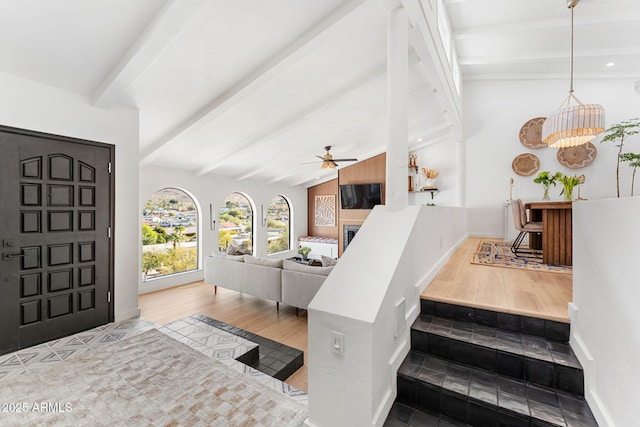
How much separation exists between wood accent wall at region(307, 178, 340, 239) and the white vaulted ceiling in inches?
143

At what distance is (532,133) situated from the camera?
560cm

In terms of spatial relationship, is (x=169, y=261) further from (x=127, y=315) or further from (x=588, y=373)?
(x=588, y=373)

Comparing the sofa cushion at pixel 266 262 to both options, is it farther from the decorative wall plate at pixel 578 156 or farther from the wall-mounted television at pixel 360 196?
the decorative wall plate at pixel 578 156

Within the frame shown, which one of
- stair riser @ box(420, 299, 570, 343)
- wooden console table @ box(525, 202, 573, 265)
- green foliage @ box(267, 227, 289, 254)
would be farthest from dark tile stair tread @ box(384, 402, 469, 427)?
green foliage @ box(267, 227, 289, 254)

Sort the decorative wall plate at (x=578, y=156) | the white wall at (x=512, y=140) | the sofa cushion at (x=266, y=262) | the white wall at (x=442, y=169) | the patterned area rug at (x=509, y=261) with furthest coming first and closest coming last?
the white wall at (x=442, y=169), the decorative wall plate at (x=578, y=156), the white wall at (x=512, y=140), the sofa cushion at (x=266, y=262), the patterned area rug at (x=509, y=261)

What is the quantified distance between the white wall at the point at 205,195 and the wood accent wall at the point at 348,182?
786 millimetres

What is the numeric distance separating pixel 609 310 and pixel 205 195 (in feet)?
21.9

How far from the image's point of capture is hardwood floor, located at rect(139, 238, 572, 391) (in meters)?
2.04

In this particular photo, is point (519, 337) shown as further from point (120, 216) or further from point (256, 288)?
point (120, 216)

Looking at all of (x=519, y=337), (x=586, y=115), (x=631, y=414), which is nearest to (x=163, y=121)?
(x=519, y=337)

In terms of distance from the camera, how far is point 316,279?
151 inches

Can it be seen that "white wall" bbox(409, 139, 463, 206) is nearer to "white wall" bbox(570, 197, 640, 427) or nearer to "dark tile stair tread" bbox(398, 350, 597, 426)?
"white wall" bbox(570, 197, 640, 427)

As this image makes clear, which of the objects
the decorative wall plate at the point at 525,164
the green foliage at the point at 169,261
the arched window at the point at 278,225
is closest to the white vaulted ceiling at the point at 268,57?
the decorative wall plate at the point at 525,164

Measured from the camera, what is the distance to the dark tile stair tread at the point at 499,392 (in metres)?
1.36
